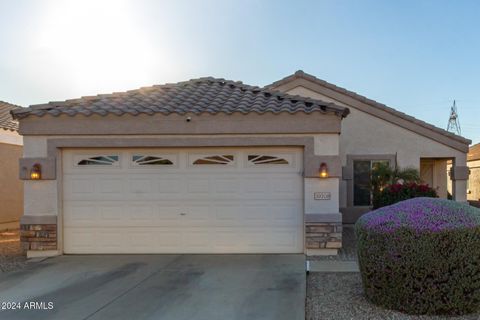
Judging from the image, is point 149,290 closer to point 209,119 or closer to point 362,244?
point 362,244

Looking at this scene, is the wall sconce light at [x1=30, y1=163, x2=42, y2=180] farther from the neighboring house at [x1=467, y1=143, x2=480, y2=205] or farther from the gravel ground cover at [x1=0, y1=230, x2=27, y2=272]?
the neighboring house at [x1=467, y1=143, x2=480, y2=205]

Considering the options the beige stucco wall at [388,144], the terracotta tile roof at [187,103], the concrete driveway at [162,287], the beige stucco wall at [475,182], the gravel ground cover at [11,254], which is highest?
the terracotta tile roof at [187,103]

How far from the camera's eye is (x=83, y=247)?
393 inches

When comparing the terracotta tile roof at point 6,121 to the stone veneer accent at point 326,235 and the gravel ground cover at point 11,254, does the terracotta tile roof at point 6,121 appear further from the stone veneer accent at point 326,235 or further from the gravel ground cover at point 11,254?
the stone veneer accent at point 326,235

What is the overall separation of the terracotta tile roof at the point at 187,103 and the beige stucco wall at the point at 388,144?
4.71 meters

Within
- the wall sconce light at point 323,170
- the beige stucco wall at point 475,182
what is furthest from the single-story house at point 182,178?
the beige stucco wall at point 475,182

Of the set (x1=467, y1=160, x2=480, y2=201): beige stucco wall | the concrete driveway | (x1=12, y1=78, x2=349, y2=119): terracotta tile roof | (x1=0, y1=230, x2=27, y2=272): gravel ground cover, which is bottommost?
(x1=0, y1=230, x2=27, y2=272): gravel ground cover

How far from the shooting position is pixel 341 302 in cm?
618

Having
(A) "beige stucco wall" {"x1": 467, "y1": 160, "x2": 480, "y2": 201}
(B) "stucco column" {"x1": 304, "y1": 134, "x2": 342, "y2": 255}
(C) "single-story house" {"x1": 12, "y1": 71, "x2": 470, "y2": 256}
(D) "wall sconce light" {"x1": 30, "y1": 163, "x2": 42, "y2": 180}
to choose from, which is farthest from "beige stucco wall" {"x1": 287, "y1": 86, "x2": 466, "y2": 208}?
(A) "beige stucco wall" {"x1": 467, "y1": 160, "x2": 480, "y2": 201}

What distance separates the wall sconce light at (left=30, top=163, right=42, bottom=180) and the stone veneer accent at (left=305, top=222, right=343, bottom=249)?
6521mm

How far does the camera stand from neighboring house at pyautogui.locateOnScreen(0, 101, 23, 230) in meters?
15.0

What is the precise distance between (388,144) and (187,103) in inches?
309

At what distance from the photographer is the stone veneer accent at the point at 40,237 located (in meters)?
9.77

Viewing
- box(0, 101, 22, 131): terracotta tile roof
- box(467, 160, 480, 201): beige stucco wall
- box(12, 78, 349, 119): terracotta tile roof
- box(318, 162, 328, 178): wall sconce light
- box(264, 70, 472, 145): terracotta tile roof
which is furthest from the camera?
box(467, 160, 480, 201): beige stucco wall
